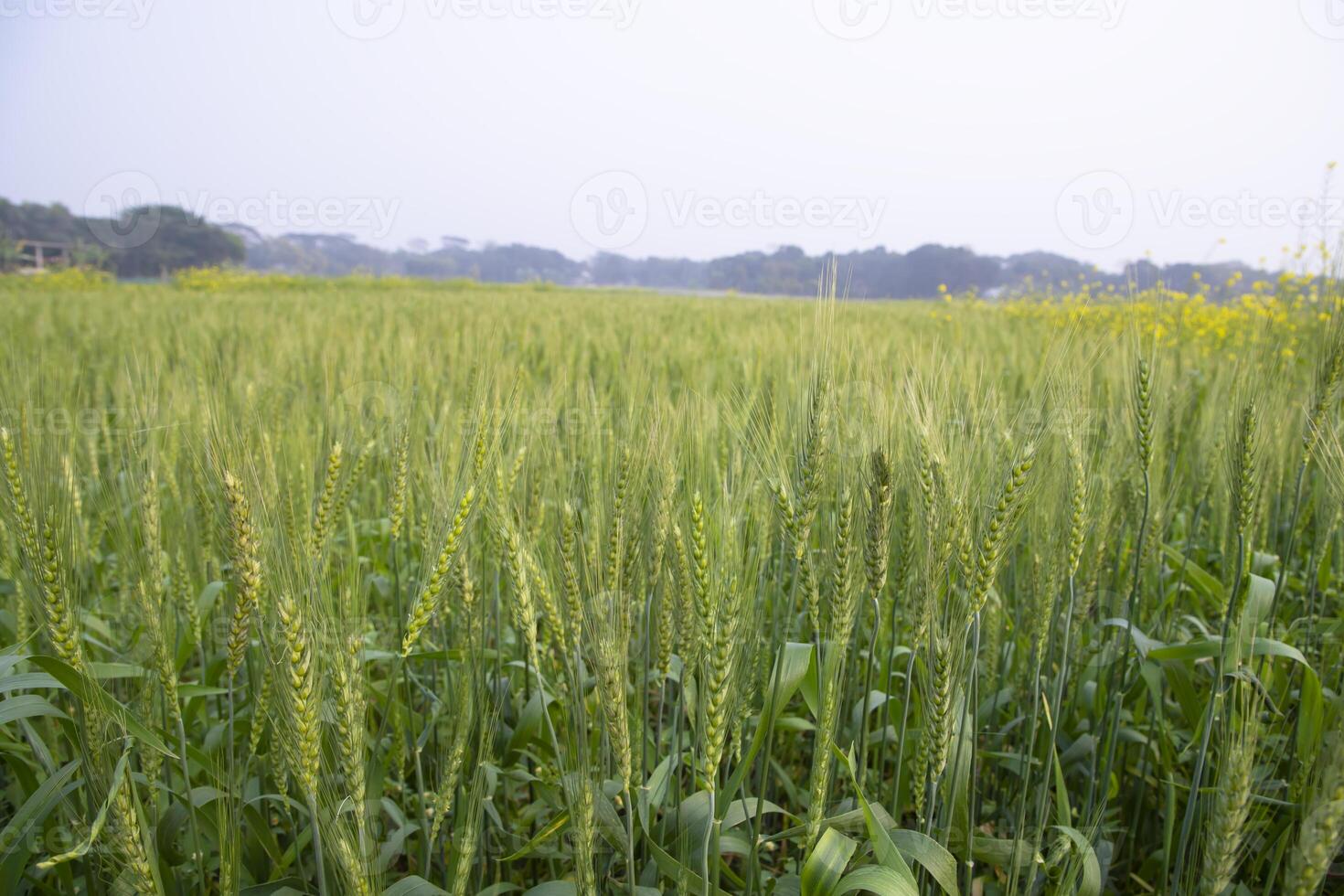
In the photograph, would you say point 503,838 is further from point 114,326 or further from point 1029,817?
point 114,326

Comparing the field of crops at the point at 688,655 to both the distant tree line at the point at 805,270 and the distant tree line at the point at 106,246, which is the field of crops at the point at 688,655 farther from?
the distant tree line at the point at 106,246

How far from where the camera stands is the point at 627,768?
0.99m

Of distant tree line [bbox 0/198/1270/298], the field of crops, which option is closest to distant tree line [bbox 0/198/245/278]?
distant tree line [bbox 0/198/1270/298]

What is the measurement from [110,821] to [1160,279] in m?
2.54

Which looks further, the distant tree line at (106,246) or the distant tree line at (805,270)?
the distant tree line at (106,246)

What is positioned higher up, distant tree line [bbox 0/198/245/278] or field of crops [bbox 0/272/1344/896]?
distant tree line [bbox 0/198/245/278]

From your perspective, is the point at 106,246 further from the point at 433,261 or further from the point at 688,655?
the point at 688,655

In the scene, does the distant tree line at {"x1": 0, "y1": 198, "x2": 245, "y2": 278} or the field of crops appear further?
the distant tree line at {"x1": 0, "y1": 198, "x2": 245, "y2": 278}

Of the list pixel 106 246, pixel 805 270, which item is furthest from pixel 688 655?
pixel 106 246

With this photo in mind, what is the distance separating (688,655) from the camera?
3.84 feet

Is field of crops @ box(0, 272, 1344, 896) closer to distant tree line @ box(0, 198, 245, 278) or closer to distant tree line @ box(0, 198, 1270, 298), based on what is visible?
distant tree line @ box(0, 198, 1270, 298)

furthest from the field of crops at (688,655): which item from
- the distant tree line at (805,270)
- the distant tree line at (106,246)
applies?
the distant tree line at (106,246)

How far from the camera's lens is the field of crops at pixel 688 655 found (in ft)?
3.28

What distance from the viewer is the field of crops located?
100 cm
